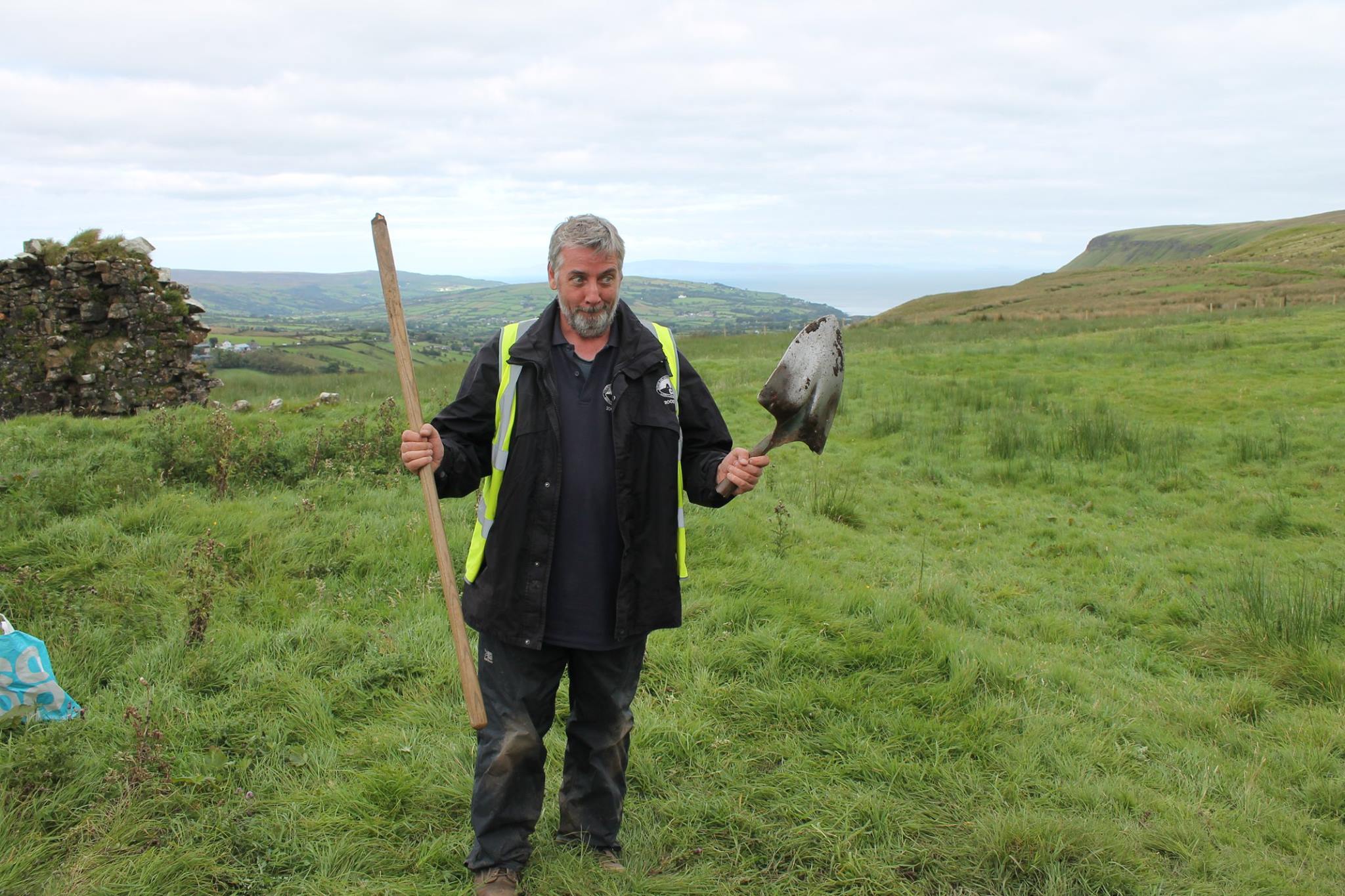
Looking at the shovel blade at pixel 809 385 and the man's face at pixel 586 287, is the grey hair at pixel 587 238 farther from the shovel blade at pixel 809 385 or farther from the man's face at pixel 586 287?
the shovel blade at pixel 809 385

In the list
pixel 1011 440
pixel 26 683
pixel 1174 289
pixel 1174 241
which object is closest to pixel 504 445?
pixel 26 683

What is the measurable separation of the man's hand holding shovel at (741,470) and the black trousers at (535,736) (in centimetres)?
69

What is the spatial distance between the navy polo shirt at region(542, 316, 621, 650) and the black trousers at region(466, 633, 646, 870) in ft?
0.40

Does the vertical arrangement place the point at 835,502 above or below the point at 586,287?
below

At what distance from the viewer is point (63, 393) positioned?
11.1 meters

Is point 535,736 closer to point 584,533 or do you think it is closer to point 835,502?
point 584,533

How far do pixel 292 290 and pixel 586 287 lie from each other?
163403 millimetres

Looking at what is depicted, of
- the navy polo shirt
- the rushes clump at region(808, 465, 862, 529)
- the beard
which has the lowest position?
the rushes clump at region(808, 465, 862, 529)

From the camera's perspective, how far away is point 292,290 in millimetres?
147500

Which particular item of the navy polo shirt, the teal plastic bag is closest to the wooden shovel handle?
the navy polo shirt

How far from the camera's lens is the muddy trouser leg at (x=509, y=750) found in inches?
111

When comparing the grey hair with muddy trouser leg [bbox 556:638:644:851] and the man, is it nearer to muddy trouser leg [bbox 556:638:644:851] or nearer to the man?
the man

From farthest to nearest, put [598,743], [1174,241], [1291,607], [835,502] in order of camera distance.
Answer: [1174,241] → [835,502] → [1291,607] → [598,743]

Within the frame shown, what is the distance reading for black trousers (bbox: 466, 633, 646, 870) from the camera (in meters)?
2.83
